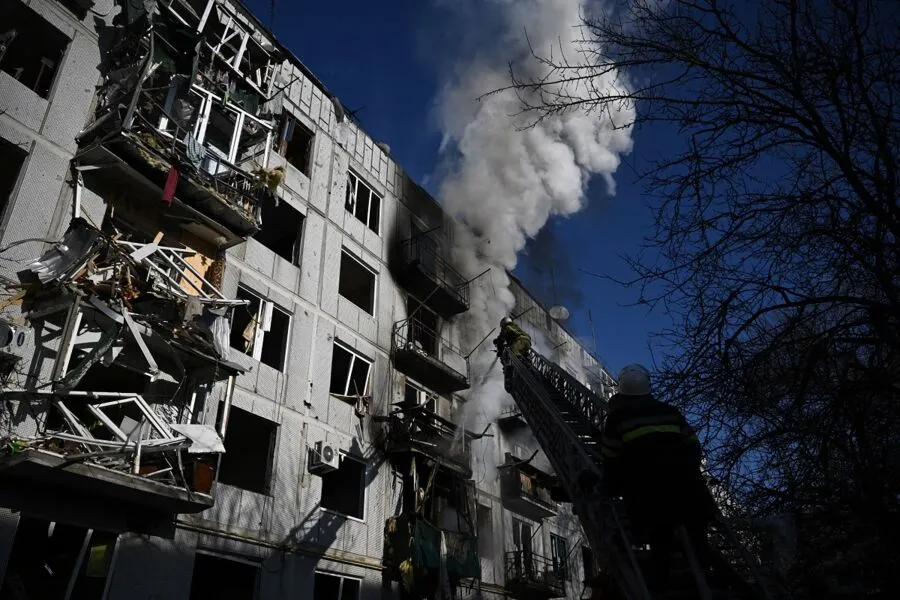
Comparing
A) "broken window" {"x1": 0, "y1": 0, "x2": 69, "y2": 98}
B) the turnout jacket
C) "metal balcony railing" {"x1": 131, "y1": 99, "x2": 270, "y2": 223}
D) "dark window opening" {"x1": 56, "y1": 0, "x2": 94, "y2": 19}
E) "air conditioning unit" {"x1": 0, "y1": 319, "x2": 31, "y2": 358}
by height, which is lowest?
the turnout jacket

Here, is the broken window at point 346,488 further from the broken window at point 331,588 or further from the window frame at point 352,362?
the window frame at point 352,362

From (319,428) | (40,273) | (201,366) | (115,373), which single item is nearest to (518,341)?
(319,428)

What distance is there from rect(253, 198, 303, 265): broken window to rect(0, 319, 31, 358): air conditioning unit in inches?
291

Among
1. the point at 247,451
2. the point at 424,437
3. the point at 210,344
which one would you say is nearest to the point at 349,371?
the point at 424,437

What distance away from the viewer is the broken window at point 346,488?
49.5 ft

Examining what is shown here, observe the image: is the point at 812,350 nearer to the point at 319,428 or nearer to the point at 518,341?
the point at 518,341

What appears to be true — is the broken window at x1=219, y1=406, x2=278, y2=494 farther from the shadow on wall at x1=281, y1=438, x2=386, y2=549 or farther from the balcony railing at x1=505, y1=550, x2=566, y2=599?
the balcony railing at x1=505, y1=550, x2=566, y2=599

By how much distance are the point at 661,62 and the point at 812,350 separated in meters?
3.11

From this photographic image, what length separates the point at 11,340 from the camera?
351 inches

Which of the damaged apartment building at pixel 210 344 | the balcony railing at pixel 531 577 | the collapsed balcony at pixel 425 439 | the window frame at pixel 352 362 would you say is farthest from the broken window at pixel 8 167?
the balcony railing at pixel 531 577

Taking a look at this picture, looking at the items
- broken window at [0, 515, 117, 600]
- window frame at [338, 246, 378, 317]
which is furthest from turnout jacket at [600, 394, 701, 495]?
window frame at [338, 246, 378, 317]

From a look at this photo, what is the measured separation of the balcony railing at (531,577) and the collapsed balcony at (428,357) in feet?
19.4

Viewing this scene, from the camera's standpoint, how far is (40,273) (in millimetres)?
9531

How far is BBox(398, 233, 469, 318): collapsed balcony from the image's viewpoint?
20078 millimetres
